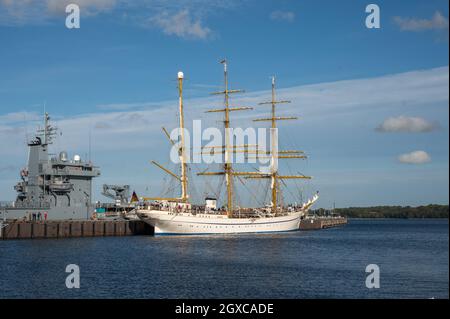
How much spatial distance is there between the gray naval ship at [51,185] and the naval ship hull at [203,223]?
32.6ft

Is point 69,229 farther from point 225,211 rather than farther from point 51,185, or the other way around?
point 225,211

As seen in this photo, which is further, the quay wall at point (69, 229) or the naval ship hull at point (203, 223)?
the naval ship hull at point (203, 223)

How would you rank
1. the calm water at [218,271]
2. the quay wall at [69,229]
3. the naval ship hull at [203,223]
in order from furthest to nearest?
the naval ship hull at [203,223], the quay wall at [69,229], the calm water at [218,271]

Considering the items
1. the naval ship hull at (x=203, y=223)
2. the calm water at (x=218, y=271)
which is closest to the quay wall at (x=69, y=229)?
the naval ship hull at (x=203, y=223)

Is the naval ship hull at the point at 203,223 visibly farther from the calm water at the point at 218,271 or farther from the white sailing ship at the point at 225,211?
the calm water at the point at 218,271

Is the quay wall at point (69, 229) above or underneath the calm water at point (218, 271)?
above

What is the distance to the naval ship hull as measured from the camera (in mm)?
90531

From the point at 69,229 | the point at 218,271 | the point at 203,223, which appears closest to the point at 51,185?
the point at 69,229

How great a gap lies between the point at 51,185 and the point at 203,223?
24787mm

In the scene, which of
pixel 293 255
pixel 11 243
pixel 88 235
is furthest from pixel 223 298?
pixel 88 235

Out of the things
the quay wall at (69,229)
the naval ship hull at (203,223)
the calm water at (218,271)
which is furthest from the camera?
the naval ship hull at (203,223)

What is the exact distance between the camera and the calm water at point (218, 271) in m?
36.1
